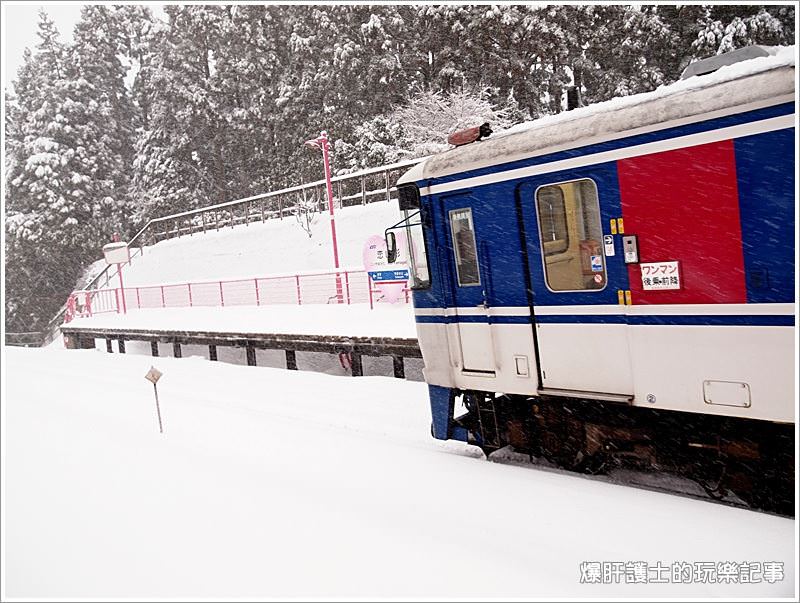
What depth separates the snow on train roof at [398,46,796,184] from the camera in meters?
5.13

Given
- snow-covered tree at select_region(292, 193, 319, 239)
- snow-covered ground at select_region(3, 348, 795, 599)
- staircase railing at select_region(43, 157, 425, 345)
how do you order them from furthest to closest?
snow-covered tree at select_region(292, 193, 319, 239)
staircase railing at select_region(43, 157, 425, 345)
snow-covered ground at select_region(3, 348, 795, 599)

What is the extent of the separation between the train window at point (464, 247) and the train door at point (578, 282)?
0.72 m

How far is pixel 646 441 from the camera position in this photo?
21.0ft

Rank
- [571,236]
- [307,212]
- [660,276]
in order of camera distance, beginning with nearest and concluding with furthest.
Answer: [660,276] → [571,236] → [307,212]

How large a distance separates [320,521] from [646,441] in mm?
3118

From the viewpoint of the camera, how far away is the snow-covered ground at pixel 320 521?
175 inches

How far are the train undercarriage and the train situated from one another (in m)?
0.02

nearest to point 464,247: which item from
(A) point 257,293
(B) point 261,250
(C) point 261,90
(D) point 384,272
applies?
(D) point 384,272

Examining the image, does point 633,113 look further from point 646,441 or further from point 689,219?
point 646,441

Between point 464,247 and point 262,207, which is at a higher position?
point 262,207

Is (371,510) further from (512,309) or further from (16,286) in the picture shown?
(16,286)

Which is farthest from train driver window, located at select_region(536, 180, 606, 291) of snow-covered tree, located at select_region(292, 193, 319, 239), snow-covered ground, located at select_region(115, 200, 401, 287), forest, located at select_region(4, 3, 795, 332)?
snow-covered tree, located at select_region(292, 193, 319, 239)

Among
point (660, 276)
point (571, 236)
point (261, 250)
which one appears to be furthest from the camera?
point (261, 250)

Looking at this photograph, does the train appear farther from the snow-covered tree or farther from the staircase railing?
the snow-covered tree
